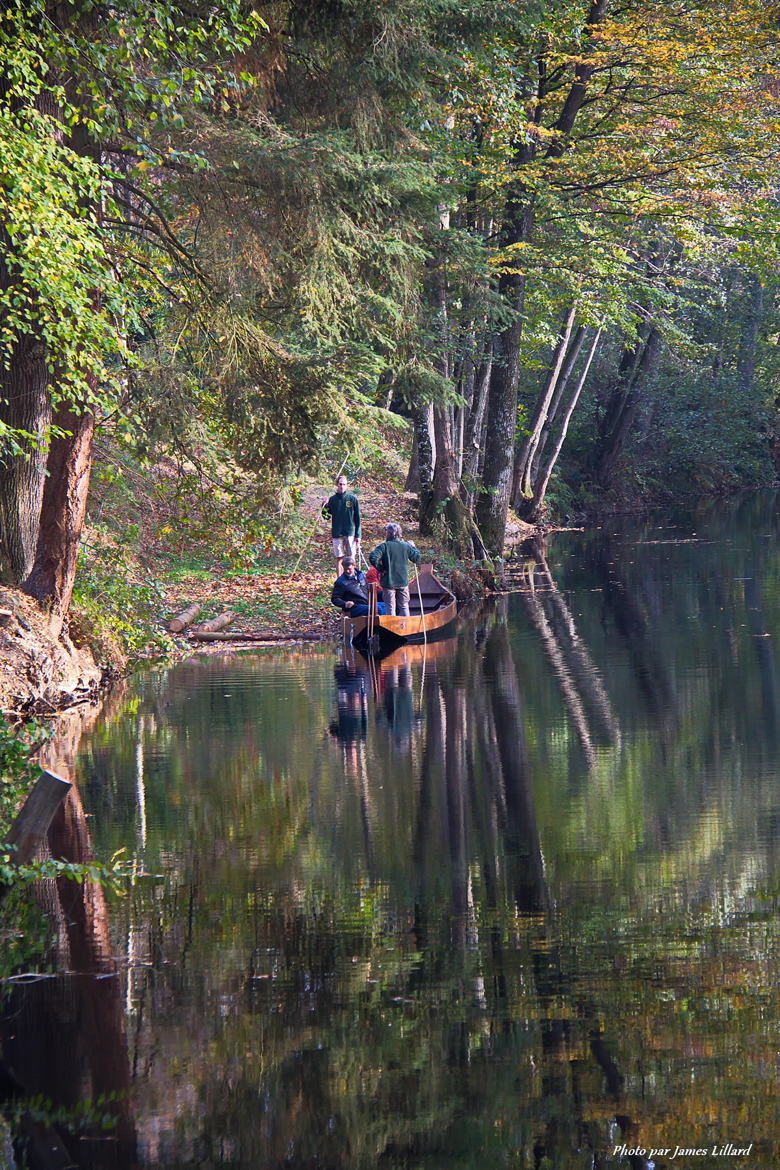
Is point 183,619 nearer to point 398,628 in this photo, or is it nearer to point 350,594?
point 350,594

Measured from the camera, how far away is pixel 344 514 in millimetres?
22203

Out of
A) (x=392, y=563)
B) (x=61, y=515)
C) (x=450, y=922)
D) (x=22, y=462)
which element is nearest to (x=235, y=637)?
(x=392, y=563)

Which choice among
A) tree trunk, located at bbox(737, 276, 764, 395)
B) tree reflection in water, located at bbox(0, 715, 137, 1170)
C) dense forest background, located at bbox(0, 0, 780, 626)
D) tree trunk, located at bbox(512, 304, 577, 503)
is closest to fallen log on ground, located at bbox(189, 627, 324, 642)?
dense forest background, located at bbox(0, 0, 780, 626)

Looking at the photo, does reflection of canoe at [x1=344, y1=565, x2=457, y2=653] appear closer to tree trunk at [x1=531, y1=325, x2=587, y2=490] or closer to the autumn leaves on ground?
the autumn leaves on ground

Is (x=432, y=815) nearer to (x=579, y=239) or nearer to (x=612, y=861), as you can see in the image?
(x=612, y=861)

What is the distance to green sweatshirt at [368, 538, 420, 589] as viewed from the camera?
19406mm

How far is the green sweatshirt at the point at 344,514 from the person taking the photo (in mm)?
22125

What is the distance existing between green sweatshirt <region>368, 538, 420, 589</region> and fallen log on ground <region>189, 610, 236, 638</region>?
2579 millimetres

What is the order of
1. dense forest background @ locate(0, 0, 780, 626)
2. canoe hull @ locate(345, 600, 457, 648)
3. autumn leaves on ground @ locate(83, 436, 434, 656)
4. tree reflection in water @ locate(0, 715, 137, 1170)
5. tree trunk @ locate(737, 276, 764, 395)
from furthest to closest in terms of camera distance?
tree trunk @ locate(737, 276, 764, 395)
canoe hull @ locate(345, 600, 457, 648)
autumn leaves on ground @ locate(83, 436, 434, 656)
dense forest background @ locate(0, 0, 780, 626)
tree reflection in water @ locate(0, 715, 137, 1170)

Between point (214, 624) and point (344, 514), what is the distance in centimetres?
310

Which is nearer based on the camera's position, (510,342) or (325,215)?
(325,215)

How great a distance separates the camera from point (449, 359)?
25.7 m

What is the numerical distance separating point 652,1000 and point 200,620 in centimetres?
1571

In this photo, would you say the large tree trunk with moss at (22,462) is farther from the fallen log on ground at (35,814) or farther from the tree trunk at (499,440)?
the tree trunk at (499,440)
